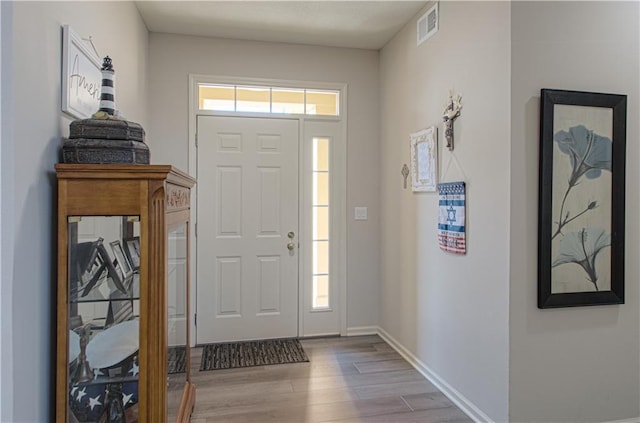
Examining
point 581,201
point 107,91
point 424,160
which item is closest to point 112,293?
point 107,91

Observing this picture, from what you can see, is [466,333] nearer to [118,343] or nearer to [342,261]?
[342,261]

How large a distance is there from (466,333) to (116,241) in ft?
6.70

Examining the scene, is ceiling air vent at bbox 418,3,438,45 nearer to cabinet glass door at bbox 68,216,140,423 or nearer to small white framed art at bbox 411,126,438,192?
small white framed art at bbox 411,126,438,192

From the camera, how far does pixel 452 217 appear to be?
2.54 meters

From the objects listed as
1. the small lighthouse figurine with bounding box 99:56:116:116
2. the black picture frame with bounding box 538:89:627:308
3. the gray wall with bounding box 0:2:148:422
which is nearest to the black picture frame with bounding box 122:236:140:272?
the gray wall with bounding box 0:2:148:422

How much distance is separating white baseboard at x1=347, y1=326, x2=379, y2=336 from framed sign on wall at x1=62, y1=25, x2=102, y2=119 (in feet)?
9.49

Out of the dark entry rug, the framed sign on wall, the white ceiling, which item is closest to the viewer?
the framed sign on wall

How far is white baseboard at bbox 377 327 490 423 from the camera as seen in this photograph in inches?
91.3

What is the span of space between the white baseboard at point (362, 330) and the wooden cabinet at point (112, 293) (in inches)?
99.2

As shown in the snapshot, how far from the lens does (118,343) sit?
59.9 inches

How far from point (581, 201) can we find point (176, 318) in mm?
2216

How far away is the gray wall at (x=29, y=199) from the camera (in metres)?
1.23

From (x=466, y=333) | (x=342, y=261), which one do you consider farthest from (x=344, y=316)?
(x=466, y=333)

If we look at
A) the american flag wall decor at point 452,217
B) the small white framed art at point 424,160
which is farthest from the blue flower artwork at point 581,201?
the small white framed art at point 424,160
